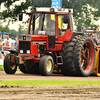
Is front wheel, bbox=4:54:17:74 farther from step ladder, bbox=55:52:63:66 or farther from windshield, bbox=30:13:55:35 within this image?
step ladder, bbox=55:52:63:66

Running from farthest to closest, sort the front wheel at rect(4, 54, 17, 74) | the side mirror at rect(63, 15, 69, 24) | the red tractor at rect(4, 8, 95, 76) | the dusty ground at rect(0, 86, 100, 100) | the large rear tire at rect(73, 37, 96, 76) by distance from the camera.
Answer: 1. the front wheel at rect(4, 54, 17, 74)
2. the large rear tire at rect(73, 37, 96, 76)
3. the red tractor at rect(4, 8, 95, 76)
4. the side mirror at rect(63, 15, 69, 24)
5. the dusty ground at rect(0, 86, 100, 100)

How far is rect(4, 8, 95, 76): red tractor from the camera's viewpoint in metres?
14.9

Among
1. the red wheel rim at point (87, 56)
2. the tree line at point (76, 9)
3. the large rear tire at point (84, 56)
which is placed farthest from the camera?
the tree line at point (76, 9)

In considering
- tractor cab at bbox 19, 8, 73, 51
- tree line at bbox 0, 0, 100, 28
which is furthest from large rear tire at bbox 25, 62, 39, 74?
tree line at bbox 0, 0, 100, 28

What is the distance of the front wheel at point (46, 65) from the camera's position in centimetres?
1423

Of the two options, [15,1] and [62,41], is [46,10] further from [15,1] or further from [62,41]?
[15,1]

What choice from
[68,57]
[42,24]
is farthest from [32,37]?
[68,57]

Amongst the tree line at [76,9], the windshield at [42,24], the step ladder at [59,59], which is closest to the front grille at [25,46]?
the windshield at [42,24]

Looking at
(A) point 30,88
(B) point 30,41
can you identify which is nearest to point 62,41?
(B) point 30,41

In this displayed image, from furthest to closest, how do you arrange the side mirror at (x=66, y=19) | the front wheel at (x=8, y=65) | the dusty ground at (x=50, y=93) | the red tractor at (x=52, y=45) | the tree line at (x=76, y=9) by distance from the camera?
1. the tree line at (x=76, y=9)
2. the front wheel at (x=8, y=65)
3. the red tractor at (x=52, y=45)
4. the side mirror at (x=66, y=19)
5. the dusty ground at (x=50, y=93)

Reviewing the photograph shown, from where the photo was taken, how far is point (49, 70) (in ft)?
48.2

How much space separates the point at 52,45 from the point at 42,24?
0.93 meters

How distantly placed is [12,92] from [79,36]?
670cm

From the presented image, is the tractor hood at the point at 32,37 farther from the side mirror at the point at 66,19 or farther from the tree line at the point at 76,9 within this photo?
the tree line at the point at 76,9
